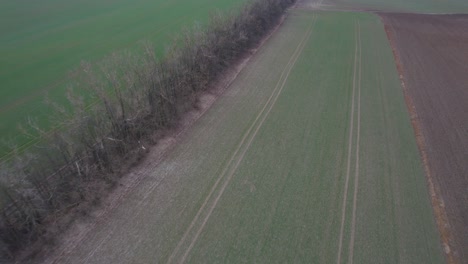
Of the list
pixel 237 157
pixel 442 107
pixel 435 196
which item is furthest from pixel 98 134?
pixel 442 107

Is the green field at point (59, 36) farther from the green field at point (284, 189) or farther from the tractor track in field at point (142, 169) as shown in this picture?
the green field at point (284, 189)

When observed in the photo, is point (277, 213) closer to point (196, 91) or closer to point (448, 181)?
point (448, 181)

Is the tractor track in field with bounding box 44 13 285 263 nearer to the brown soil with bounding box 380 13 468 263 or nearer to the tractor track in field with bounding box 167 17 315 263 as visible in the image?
the tractor track in field with bounding box 167 17 315 263

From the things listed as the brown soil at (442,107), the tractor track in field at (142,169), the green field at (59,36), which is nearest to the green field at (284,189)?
the tractor track in field at (142,169)

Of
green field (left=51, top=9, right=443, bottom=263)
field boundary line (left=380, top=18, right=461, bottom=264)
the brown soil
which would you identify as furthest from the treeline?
the brown soil

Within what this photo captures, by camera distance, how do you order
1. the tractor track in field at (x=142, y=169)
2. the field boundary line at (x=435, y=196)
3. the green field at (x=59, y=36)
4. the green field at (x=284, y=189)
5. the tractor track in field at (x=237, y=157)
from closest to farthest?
the tractor track in field at (x=142, y=169), the green field at (x=284, y=189), the tractor track in field at (x=237, y=157), the field boundary line at (x=435, y=196), the green field at (x=59, y=36)

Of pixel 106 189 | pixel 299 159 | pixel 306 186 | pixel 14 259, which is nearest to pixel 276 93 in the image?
pixel 299 159
